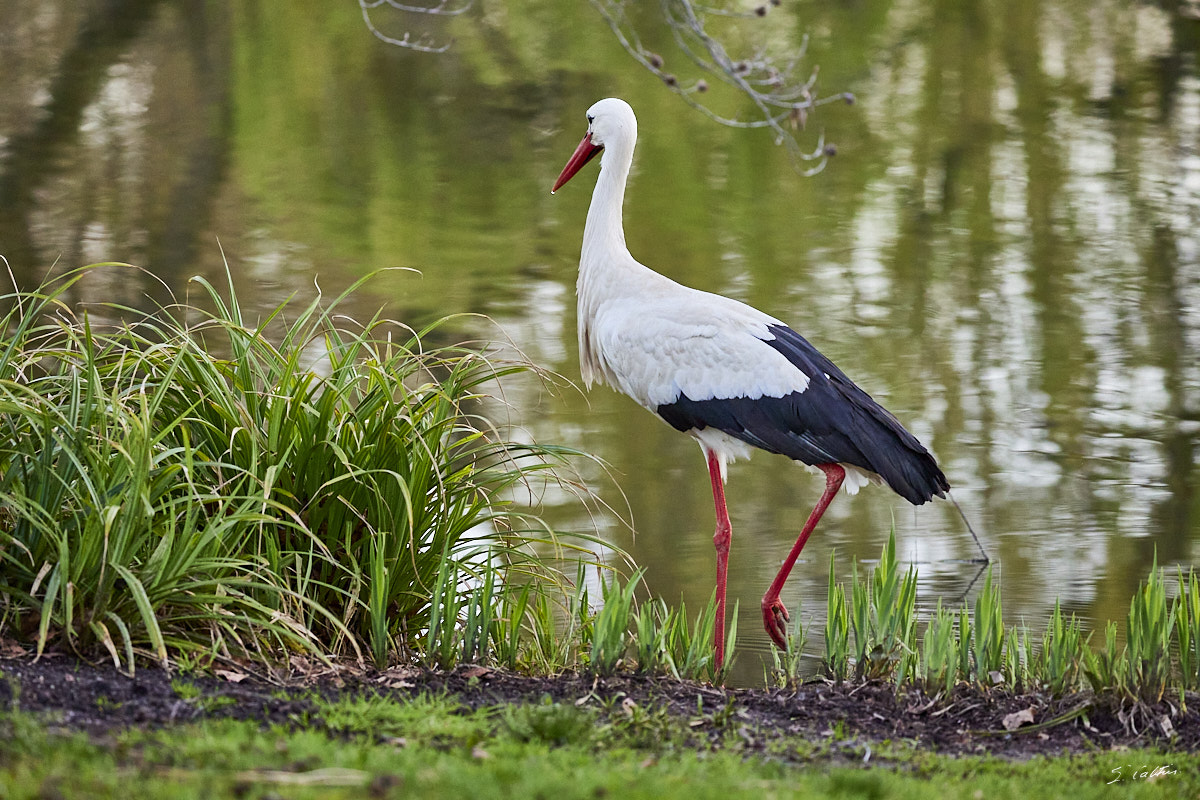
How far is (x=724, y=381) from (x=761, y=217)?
29.9ft

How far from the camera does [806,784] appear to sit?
3.05 m

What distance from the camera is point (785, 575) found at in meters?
4.87

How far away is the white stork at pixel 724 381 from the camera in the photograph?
474 centimetres

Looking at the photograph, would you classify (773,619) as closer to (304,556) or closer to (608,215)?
(304,556)

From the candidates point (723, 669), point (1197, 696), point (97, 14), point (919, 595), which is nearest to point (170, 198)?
point (97, 14)

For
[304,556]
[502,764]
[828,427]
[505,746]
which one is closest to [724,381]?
[828,427]

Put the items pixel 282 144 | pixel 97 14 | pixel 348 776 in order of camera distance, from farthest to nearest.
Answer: pixel 97 14 → pixel 282 144 → pixel 348 776

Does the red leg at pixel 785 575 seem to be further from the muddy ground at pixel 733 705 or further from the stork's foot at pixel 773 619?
the muddy ground at pixel 733 705

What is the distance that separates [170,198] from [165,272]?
271 centimetres

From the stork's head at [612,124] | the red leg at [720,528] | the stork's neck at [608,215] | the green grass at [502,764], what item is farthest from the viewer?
the stork's head at [612,124]

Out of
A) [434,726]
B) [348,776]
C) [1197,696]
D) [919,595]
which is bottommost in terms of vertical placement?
[919,595]

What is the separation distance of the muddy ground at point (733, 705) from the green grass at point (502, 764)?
0.11m

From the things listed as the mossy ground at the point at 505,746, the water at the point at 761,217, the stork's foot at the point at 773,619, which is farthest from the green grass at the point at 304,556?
the water at the point at 761,217

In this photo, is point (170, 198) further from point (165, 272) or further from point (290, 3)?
point (290, 3)
